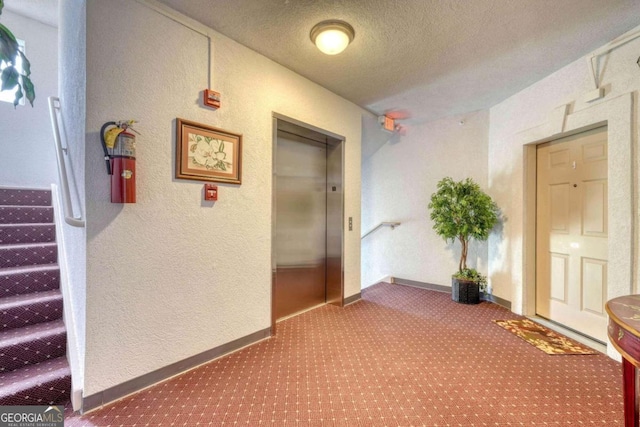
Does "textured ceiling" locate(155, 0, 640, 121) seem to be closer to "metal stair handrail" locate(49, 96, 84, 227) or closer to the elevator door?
the elevator door

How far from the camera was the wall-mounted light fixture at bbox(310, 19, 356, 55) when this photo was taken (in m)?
2.02

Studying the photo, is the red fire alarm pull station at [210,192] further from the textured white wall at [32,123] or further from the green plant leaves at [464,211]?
the textured white wall at [32,123]

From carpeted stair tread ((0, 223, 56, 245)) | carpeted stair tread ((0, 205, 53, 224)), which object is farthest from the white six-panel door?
carpeted stair tread ((0, 205, 53, 224))

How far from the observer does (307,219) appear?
337 centimetres

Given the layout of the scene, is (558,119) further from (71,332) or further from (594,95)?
(71,332)

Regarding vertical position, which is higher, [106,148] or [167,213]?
[106,148]

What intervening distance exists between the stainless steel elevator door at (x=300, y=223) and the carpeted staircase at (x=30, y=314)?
67.5 inches

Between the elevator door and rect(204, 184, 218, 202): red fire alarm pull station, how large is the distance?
821 millimetres

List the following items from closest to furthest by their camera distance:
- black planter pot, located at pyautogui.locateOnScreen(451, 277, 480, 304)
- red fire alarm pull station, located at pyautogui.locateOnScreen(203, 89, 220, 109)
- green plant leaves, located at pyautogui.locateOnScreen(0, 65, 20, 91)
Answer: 1. green plant leaves, located at pyautogui.locateOnScreen(0, 65, 20, 91)
2. red fire alarm pull station, located at pyautogui.locateOnScreen(203, 89, 220, 109)
3. black planter pot, located at pyautogui.locateOnScreen(451, 277, 480, 304)

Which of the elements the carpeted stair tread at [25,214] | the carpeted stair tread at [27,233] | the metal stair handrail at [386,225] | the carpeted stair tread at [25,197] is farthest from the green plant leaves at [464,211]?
the carpeted stair tread at [25,197]

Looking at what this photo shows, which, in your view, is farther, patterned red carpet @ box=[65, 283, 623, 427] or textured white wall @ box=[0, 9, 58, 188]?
textured white wall @ box=[0, 9, 58, 188]


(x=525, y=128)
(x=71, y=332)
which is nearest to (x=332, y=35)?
(x=525, y=128)

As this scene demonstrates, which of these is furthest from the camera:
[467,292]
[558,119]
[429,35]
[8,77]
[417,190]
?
[417,190]

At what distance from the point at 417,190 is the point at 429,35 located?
8.38ft
